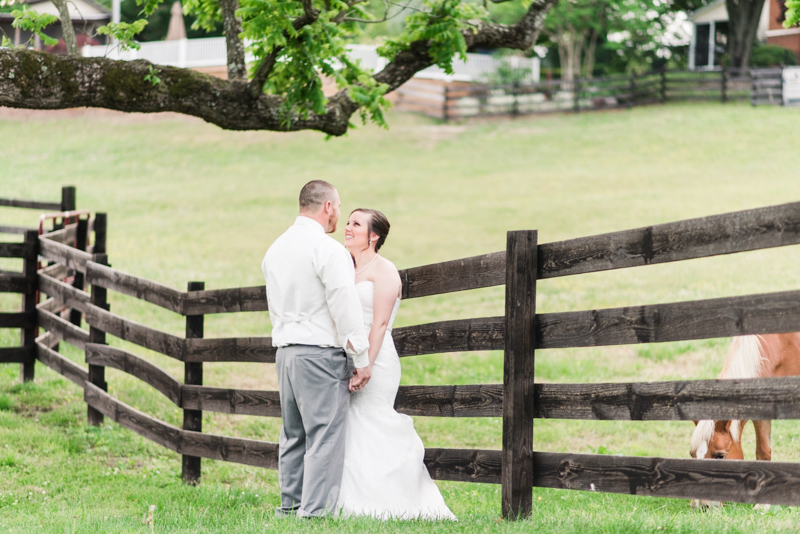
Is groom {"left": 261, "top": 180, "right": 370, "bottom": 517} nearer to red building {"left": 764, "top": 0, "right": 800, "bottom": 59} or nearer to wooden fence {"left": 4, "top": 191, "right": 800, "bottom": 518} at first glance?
wooden fence {"left": 4, "top": 191, "right": 800, "bottom": 518}

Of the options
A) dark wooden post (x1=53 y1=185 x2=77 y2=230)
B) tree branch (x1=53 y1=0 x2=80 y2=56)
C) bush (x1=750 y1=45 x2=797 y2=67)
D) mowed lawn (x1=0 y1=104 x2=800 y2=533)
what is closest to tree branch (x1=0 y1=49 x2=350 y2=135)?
tree branch (x1=53 y1=0 x2=80 y2=56)

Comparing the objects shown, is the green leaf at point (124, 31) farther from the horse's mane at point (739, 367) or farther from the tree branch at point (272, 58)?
the horse's mane at point (739, 367)

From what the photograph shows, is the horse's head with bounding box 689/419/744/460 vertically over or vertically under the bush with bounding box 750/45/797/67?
under

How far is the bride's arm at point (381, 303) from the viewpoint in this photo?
450 cm

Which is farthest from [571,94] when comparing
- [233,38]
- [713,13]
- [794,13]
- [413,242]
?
[233,38]

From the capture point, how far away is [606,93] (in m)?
34.6

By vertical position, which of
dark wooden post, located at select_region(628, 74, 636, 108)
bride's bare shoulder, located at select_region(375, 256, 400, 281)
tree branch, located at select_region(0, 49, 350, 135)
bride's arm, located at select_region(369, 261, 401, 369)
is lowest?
bride's arm, located at select_region(369, 261, 401, 369)

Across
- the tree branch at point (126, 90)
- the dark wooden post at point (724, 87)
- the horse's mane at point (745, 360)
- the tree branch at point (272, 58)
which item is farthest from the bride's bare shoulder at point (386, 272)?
the dark wooden post at point (724, 87)

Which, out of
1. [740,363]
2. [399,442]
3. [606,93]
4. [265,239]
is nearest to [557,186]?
[265,239]

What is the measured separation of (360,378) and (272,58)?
326 cm

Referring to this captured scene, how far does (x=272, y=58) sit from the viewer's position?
6.53 metres

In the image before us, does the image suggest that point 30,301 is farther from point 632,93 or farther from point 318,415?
point 632,93

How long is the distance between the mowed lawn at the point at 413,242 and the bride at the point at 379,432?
0.36m

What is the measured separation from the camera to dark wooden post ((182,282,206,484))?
20.3 ft
